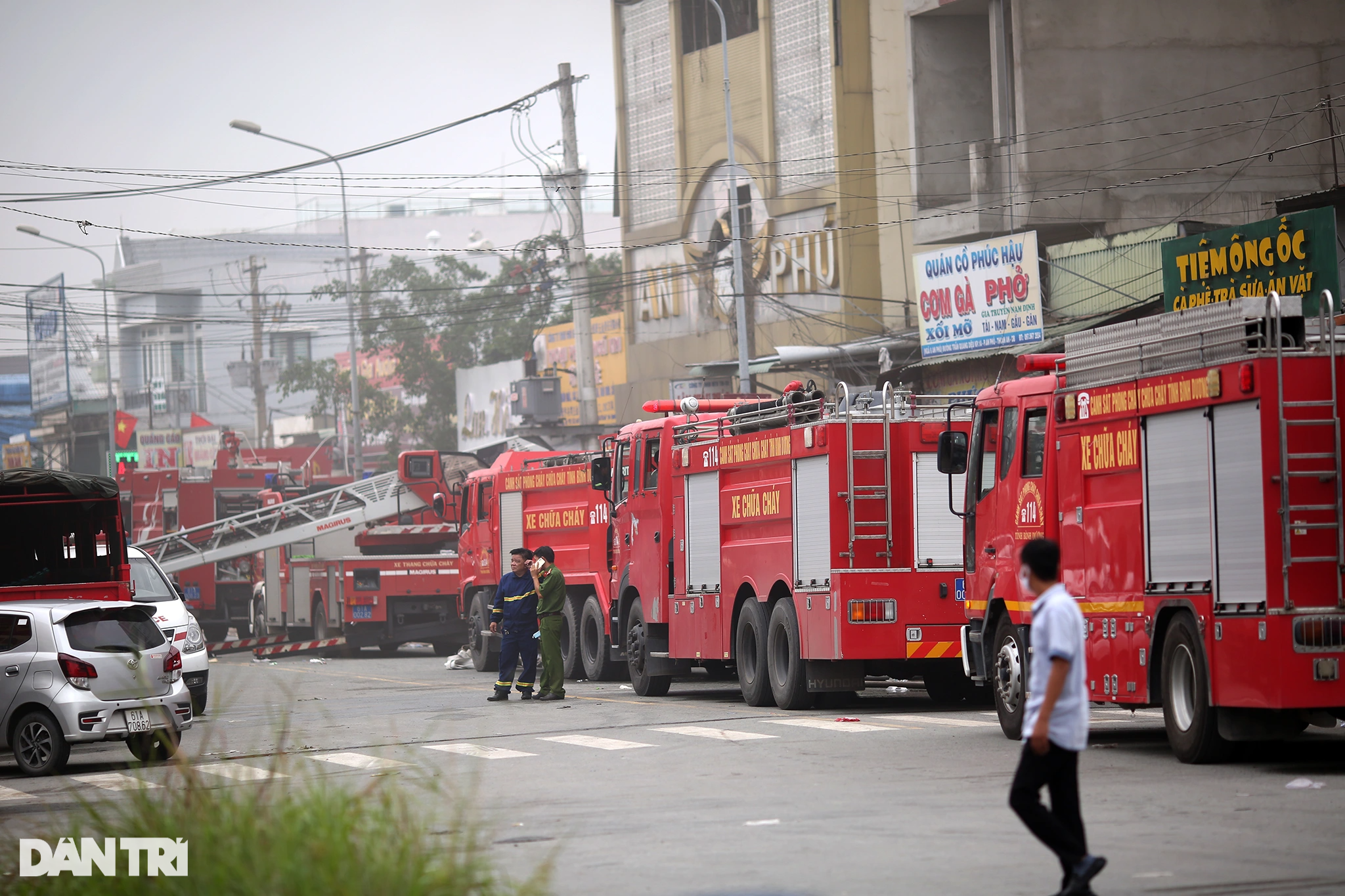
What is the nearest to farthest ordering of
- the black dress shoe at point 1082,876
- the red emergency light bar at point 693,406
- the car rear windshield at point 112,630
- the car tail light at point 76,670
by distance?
the black dress shoe at point 1082,876, the car tail light at point 76,670, the car rear windshield at point 112,630, the red emergency light bar at point 693,406

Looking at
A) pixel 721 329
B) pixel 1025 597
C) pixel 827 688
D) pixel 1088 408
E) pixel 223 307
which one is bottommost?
pixel 827 688

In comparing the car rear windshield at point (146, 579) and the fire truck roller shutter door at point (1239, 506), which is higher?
the fire truck roller shutter door at point (1239, 506)

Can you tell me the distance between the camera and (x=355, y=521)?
121 feet

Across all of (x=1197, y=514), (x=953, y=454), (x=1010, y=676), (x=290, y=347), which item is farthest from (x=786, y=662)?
(x=290, y=347)

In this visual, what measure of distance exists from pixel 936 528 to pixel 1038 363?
2.95 m

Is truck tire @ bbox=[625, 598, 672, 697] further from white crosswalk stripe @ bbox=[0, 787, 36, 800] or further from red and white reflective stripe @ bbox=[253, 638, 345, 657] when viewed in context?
red and white reflective stripe @ bbox=[253, 638, 345, 657]

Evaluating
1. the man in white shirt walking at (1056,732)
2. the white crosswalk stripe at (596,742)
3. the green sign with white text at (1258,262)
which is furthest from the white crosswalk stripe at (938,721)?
the man in white shirt walking at (1056,732)

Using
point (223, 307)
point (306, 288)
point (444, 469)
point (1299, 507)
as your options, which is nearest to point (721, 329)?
point (444, 469)

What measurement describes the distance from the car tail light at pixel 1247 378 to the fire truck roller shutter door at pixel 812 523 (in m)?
6.24

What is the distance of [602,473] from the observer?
929 inches

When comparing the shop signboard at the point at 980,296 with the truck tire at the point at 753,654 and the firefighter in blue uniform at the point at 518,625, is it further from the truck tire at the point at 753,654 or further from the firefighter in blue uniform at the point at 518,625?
the truck tire at the point at 753,654

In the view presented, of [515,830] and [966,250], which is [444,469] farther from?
[515,830]

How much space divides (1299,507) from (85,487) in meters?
13.7

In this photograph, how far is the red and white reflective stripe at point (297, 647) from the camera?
3494cm
